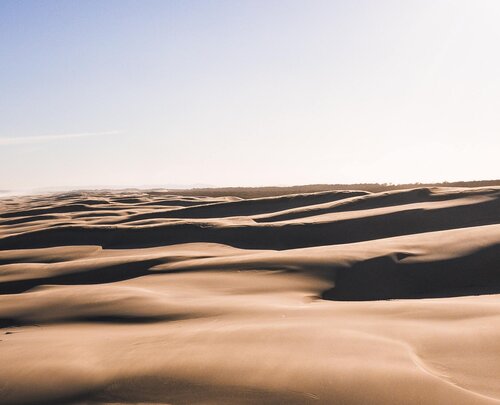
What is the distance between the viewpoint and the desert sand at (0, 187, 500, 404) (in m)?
1.89

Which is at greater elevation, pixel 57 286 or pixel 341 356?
pixel 341 356

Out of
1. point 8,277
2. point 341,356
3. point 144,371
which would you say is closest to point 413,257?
point 341,356

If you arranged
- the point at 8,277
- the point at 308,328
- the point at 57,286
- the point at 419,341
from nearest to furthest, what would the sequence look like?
1. the point at 419,341
2. the point at 308,328
3. the point at 57,286
4. the point at 8,277

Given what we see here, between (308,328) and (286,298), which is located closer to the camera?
(308,328)

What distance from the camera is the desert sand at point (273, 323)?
74.4 inches

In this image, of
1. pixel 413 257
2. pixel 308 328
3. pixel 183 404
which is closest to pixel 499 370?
pixel 308 328

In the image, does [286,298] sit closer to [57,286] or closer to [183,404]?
[183,404]

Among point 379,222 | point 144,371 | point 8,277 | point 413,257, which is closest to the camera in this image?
point 144,371

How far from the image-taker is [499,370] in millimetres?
1924

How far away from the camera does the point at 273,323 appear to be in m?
2.89

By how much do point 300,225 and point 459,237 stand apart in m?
3.04

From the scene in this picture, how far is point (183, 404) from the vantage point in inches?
69.7

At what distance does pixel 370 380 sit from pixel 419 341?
621 mm

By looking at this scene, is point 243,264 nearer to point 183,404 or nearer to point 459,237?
point 459,237
